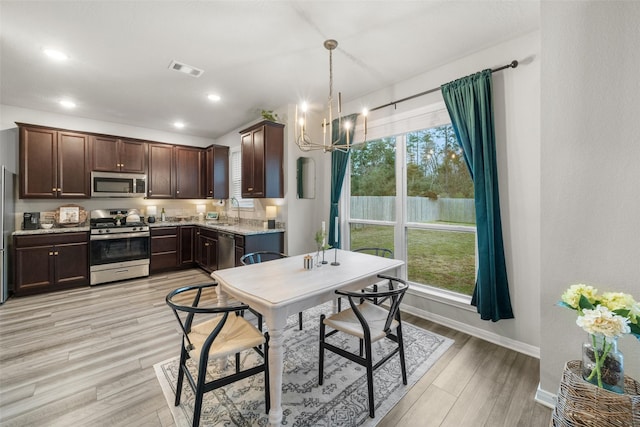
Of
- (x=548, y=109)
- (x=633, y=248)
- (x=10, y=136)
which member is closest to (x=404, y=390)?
(x=633, y=248)

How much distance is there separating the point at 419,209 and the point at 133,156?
5.14 meters

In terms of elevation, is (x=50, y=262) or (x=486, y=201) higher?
(x=486, y=201)

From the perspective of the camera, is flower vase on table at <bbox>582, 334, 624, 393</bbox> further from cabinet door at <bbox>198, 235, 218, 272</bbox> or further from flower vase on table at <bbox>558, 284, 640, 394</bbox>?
cabinet door at <bbox>198, 235, 218, 272</bbox>

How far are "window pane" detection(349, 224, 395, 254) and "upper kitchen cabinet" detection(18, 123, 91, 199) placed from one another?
4.58 m

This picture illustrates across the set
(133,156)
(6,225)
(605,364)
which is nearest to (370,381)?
(605,364)

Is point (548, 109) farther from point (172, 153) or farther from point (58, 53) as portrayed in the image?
point (172, 153)

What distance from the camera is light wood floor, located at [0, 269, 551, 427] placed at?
1.72m

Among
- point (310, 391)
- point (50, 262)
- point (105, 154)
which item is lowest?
point (310, 391)

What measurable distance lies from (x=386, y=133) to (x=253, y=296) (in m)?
2.70

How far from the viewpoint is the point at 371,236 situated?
12.6 feet

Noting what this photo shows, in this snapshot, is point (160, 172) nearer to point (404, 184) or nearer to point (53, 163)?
point (53, 163)

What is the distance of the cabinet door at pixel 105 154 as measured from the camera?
4613 mm

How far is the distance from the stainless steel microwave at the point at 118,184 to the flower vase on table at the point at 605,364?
6095 millimetres

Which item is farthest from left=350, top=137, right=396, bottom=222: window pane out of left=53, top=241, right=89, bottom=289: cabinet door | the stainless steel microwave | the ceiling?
left=53, top=241, right=89, bottom=289: cabinet door
